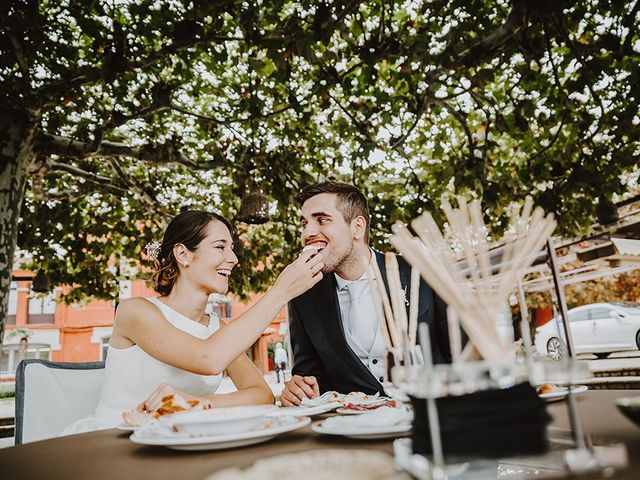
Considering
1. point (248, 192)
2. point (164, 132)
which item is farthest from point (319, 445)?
point (164, 132)

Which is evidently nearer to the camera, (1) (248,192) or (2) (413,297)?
(2) (413,297)

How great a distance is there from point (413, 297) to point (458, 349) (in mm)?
122

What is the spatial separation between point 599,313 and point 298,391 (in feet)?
47.7

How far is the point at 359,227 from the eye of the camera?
3.08m

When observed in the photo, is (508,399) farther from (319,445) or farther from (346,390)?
(346,390)

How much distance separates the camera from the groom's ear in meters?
3.04

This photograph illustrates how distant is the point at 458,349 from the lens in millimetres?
692

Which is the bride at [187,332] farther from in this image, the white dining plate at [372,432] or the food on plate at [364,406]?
the white dining plate at [372,432]

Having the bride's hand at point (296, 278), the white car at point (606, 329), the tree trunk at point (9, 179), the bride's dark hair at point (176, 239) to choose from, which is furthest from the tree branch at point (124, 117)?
the white car at point (606, 329)

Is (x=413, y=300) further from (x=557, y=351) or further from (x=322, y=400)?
(x=557, y=351)

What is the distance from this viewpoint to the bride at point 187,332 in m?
1.85

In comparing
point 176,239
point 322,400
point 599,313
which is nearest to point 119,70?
point 176,239

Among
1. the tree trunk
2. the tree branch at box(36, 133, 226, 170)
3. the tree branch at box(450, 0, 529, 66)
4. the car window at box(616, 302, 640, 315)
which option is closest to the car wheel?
the tree branch at box(450, 0, 529, 66)

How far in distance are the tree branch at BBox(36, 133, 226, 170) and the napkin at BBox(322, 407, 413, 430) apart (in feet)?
16.9
